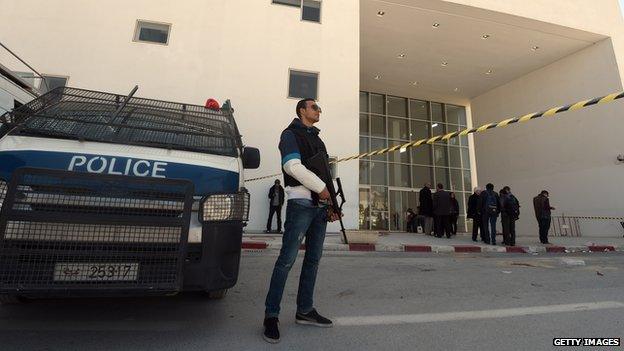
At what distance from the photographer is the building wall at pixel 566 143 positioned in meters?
15.2

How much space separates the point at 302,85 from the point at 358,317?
1101cm

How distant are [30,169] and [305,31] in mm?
12638

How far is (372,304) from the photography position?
362 cm

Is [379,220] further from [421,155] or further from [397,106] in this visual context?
[397,106]

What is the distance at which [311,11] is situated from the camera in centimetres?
1391

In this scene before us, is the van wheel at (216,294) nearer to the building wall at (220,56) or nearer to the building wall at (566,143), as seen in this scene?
the building wall at (220,56)

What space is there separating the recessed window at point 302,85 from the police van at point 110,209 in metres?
10.1

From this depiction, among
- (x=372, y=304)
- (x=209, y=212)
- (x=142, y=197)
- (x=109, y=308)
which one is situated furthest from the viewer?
(x=372, y=304)

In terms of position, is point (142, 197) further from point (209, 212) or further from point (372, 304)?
point (372, 304)

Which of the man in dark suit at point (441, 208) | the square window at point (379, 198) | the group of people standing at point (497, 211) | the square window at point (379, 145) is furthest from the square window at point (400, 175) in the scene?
the group of people standing at point (497, 211)

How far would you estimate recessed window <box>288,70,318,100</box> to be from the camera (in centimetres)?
1301

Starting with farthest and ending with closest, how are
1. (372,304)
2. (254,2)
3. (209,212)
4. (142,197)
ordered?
(254,2), (372,304), (209,212), (142,197)

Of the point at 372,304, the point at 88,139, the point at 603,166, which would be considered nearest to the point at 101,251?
the point at 88,139

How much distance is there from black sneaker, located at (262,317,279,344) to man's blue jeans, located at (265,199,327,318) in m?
0.04
